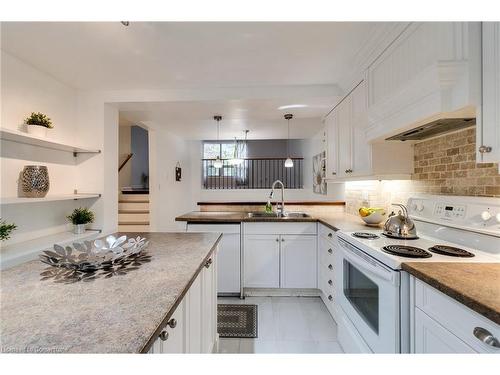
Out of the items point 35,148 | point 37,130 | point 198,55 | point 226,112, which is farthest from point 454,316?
point 35,148

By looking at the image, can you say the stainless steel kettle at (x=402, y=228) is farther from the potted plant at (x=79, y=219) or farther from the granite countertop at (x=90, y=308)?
the potted plant at (x=79, y=219)

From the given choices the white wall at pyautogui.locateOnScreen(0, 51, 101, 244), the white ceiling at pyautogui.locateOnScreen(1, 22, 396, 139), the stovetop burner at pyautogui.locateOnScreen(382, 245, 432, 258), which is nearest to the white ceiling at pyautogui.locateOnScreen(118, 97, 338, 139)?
the white ceiling at pyautogui.locateOnScreen(1, 22, 396, 139)

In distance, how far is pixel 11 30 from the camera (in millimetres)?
1631

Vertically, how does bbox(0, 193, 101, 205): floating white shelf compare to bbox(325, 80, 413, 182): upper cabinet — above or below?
below

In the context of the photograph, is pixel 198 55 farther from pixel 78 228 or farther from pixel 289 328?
pixel 289 328

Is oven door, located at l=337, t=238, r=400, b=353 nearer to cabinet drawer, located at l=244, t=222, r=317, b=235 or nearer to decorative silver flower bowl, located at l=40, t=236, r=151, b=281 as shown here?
cabinet drawer, located at l=244, t=222, r=317, b=235

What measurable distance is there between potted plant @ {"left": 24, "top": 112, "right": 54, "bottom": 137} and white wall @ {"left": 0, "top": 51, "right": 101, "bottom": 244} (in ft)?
0.35

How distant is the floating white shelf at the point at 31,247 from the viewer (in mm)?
1674

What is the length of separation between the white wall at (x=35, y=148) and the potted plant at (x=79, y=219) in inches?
4.7

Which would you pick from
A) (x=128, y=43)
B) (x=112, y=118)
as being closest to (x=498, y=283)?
(x=128, y=43)

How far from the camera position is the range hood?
1381 mm

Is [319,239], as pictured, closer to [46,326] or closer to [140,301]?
[140,301]
